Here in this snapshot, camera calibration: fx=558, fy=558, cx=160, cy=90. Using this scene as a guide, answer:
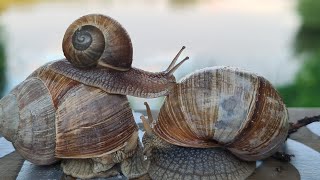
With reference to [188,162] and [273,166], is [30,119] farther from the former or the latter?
[273,166]

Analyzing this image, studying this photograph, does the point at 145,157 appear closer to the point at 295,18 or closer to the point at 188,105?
the point at 188,105

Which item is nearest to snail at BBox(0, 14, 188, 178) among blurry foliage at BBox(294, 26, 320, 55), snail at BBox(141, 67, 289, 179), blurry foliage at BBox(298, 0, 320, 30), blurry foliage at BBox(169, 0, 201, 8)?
snail at BBox(141, 67, 289, 179)

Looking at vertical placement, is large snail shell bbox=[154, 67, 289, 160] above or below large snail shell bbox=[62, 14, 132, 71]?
below

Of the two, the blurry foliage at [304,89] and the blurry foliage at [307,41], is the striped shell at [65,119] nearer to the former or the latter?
the blurry foliage at [304,89]

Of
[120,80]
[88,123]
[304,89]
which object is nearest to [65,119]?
[88,123]

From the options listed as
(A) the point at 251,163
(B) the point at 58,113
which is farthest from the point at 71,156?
(A) the point at 251,163

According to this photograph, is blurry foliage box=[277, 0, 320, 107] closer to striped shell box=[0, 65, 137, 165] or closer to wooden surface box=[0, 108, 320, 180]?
wooden surface box=[0, 108, 320, 180]

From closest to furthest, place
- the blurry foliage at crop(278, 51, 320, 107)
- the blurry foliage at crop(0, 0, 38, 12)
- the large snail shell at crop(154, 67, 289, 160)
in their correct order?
the large snail shell at crop(154, 67, 289, 160)
the blurry foliage at crop(278, 51, 320, 107)
the blurry foliage at crop(0, 0, 38, 12)

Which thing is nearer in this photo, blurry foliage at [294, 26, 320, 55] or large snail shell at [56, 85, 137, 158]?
large snail shell at [56, 85, 137, 158]
